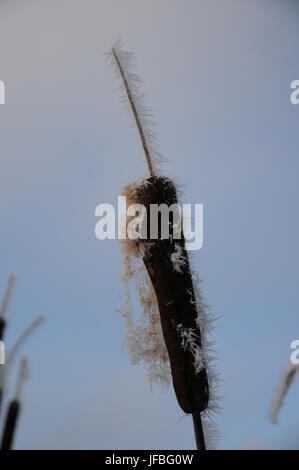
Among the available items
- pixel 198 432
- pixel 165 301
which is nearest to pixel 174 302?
pixel 165 301

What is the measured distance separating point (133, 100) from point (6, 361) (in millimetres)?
2138

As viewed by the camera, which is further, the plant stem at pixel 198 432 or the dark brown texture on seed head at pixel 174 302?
the dark brown texture on seed head at pixel 174 302

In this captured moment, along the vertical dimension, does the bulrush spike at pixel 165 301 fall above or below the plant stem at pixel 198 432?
above

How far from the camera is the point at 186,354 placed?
3.12 metres

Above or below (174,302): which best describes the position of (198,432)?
below

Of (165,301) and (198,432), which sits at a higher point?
(165,301)

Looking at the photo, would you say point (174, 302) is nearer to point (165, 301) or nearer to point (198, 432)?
point (165, 301)

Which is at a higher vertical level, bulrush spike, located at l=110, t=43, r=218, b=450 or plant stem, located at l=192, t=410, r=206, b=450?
bulrush spike, located at l=110, t=43, r=218, b=450

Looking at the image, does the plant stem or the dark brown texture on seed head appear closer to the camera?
the plant stem

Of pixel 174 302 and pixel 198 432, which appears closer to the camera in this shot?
pixel 198 432

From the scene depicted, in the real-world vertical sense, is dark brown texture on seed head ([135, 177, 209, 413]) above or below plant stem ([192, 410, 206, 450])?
above
